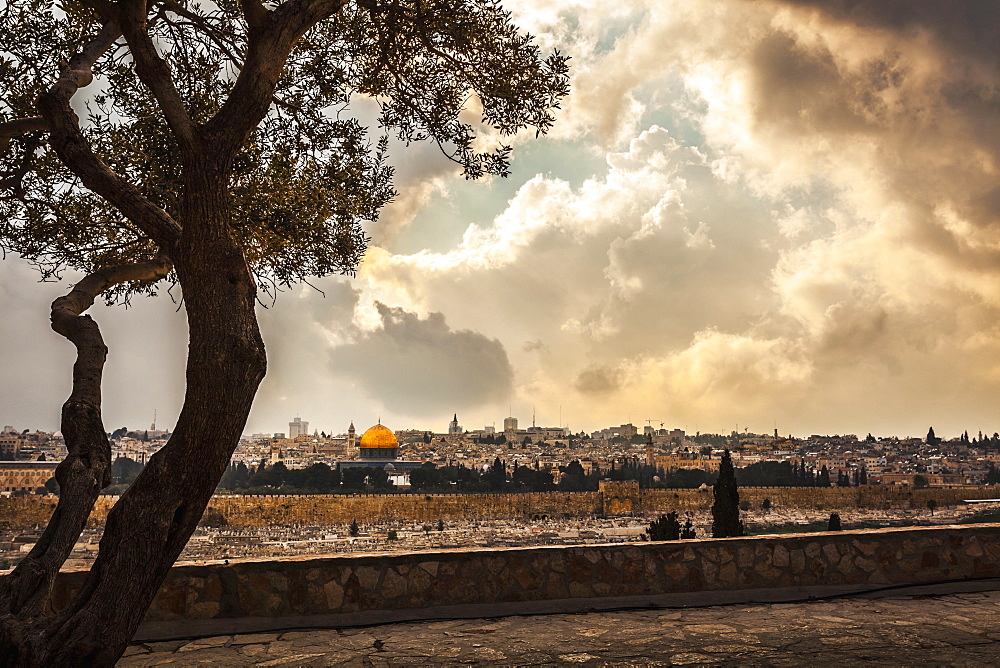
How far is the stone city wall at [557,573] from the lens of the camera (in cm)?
555

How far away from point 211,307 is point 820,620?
187 inches

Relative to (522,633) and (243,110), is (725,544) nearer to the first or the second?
(522,633)

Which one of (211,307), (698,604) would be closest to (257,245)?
(211,307)

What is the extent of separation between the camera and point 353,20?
6324 millimetres

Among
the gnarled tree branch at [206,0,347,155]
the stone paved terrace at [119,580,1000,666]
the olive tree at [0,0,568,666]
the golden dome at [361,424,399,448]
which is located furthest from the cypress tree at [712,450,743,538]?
the golden dome at [361,424,399,448]

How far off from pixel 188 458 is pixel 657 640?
10.7 feet

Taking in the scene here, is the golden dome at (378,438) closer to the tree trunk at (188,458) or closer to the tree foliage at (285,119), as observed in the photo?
the tree foliage at (285,119)

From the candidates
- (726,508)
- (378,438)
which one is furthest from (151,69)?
(378,438)

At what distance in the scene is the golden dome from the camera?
97.2 metres

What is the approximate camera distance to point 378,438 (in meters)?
98.0

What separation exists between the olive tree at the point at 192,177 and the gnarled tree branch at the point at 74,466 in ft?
0.03

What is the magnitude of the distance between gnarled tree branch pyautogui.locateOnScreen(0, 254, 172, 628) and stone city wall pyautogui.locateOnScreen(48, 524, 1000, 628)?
71.3 inches

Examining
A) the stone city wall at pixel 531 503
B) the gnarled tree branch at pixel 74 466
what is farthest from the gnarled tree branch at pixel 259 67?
the stone city wall at pixel 531 503

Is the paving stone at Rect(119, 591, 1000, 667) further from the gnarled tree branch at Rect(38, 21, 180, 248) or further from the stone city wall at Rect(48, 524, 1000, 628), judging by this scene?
the gnarled tree branch at Rect(38, 21, 180, 248)
